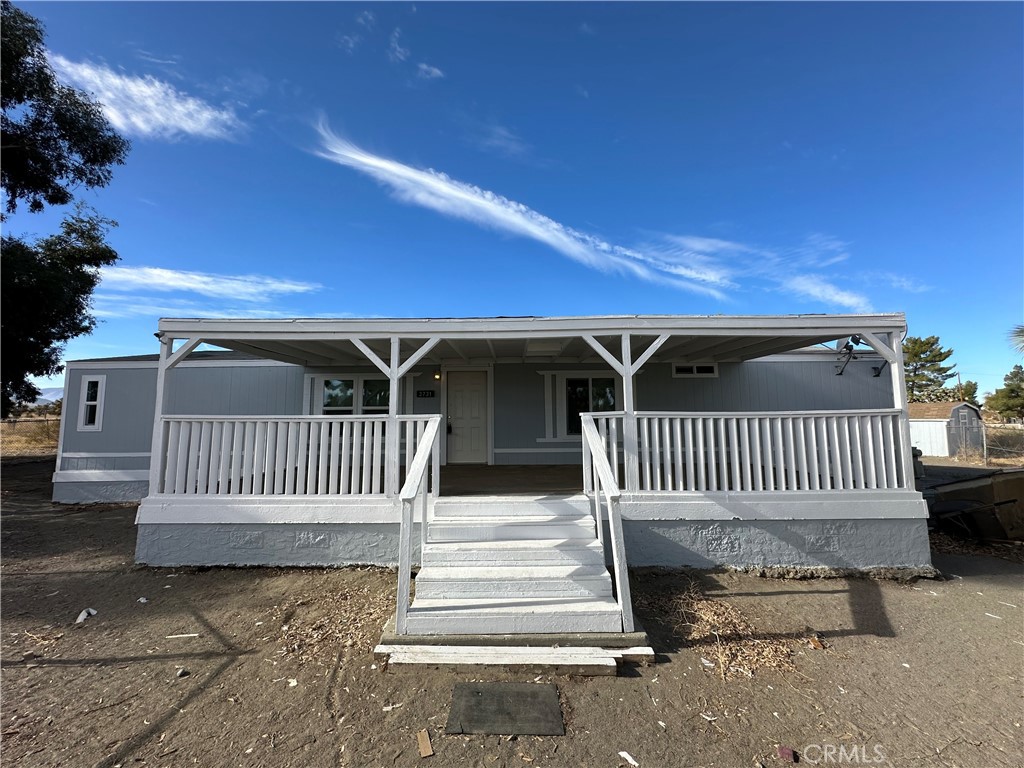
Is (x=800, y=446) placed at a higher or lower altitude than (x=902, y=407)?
lower

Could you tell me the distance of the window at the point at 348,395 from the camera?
9.06 meters

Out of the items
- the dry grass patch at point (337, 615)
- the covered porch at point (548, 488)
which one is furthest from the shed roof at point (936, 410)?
the dry grass patch at point (337, 615)

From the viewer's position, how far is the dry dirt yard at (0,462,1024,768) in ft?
7.79

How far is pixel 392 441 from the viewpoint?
502cm

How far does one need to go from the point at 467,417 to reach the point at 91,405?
323 inches

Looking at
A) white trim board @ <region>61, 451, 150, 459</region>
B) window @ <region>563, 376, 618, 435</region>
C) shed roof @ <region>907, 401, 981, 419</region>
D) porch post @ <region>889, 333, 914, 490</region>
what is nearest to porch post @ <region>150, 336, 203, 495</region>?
white trim board @ <region>61, 451, 150, 459</region>

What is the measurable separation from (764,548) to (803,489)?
791 millimetres

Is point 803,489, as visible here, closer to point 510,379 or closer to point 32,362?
point 510,379

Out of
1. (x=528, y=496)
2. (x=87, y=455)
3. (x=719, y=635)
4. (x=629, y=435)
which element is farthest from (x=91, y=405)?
(x=719, y=635)

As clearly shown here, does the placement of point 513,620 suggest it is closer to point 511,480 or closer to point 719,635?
point 719,635

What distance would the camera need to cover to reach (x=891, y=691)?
9.46 ft
